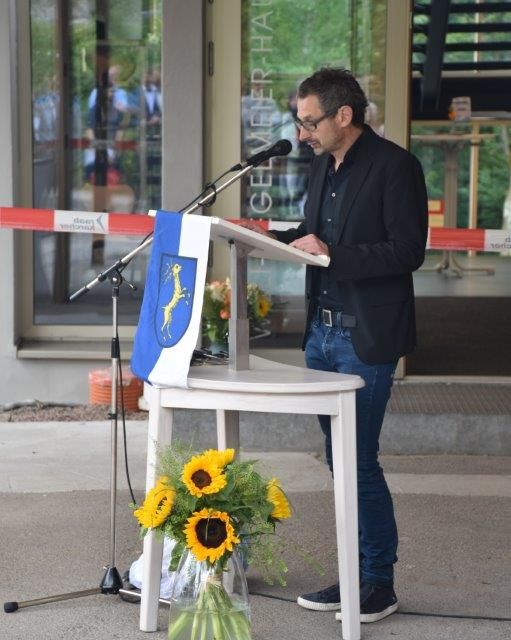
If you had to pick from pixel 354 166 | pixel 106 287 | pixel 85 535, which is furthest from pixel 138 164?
pixel 354 166

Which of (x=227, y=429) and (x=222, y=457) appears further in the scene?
(x=227, y=429)

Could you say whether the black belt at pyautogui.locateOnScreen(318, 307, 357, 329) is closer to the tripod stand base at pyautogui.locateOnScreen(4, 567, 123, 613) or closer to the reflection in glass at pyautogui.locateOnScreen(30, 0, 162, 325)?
the tripod stand base at pyautogui.locateOnScreen(4, 567, 123, 613)

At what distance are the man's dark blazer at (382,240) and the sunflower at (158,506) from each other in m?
0.92

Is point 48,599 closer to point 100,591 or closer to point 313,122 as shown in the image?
point 100,591

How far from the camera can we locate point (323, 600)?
4559 mm

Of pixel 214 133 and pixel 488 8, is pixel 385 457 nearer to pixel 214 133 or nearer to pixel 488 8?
pixel 214 133

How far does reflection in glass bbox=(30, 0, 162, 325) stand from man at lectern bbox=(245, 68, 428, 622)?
3817mm

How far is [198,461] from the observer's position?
3.88 metres

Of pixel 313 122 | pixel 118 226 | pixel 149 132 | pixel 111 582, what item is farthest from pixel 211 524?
pixel 149 132

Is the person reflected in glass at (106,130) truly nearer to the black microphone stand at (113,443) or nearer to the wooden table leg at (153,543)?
the black microphone stand at (113,443)

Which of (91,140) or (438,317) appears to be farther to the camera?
(438,317)

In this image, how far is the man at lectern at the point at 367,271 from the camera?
4.33 meters

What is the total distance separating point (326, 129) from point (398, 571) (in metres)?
1.90

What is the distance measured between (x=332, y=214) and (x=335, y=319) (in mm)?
400
